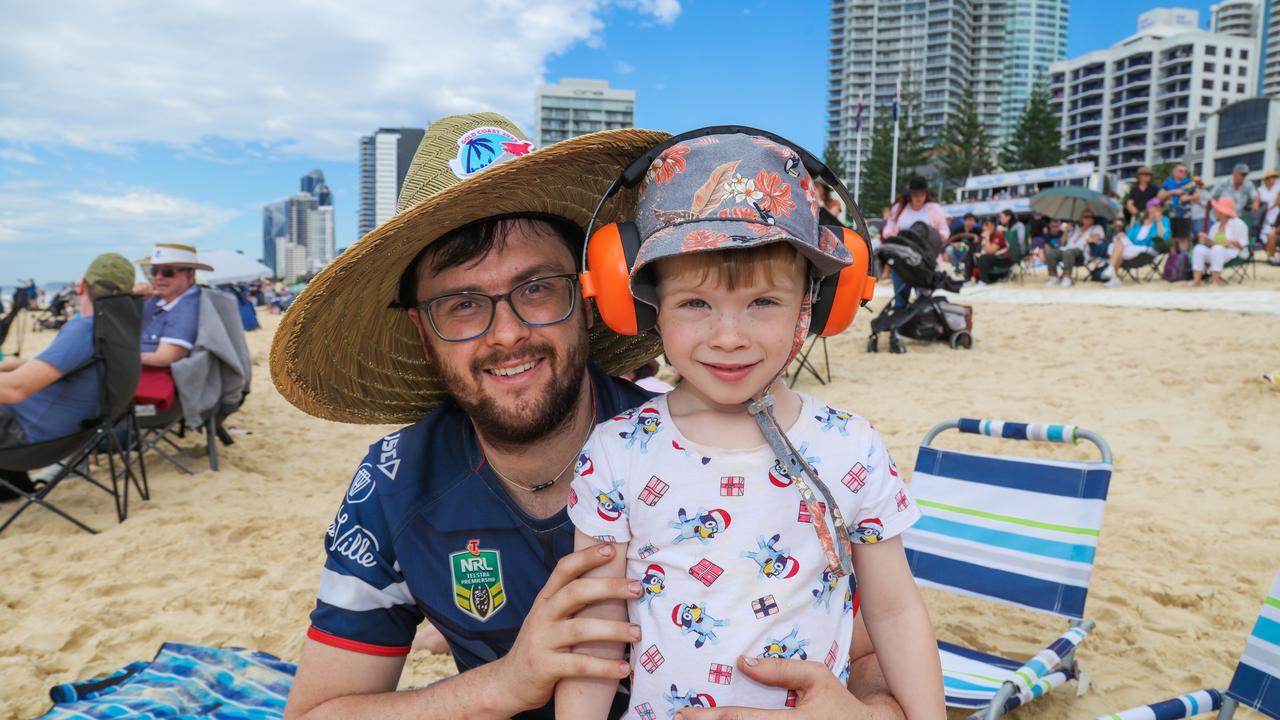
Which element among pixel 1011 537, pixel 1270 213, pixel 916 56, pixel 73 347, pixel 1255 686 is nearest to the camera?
pixel 1255 686

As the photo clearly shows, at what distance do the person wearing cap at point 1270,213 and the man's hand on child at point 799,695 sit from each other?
20.6 meters

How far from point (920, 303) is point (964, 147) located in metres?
57.3

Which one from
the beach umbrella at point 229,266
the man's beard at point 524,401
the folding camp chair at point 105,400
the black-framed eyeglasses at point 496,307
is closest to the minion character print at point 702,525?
the man's beard at point 524,401

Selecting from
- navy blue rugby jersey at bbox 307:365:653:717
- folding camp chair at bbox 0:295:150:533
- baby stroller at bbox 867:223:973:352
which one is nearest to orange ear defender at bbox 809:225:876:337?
navy blue rugby jersey at bbox 307:365:653:717

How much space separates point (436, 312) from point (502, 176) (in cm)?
43

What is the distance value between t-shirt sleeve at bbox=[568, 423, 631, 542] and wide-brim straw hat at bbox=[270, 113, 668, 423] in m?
0.62

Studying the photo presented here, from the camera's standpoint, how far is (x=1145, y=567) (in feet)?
14.0

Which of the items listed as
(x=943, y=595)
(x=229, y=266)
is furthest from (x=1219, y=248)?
(x=229, y=266)

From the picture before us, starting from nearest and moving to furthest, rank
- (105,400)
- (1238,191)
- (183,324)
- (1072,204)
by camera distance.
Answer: (105,400) < (183,324) < (1238,191) < (1072,204)

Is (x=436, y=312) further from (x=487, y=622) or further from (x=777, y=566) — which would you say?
(x=777, y=566)

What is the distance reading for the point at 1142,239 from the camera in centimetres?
1544

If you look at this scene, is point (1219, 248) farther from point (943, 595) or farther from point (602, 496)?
point (602, 496)

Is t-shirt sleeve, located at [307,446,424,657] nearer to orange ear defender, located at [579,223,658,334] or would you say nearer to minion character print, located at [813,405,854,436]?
orange ear defender, located at [579,223,658,334]

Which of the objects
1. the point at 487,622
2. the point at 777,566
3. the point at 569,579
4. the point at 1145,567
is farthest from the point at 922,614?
the point at 1145,567
